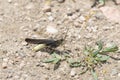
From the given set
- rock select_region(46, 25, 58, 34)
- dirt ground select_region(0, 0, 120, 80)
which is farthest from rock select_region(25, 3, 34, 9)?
rock select_region(46, 25, 58, 34)

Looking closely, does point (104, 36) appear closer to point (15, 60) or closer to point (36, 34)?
point (36, 34)

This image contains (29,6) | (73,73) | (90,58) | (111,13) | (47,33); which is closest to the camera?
(73,73)

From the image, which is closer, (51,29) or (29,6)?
(51,29)

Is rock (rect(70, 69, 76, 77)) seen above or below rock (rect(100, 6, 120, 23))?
below

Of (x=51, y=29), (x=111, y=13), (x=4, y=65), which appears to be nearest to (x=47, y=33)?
(x=51, y=29)

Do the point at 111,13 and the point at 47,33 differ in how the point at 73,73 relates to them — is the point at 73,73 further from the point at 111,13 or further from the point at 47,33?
the point at 111,13

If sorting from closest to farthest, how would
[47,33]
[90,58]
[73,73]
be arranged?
[73,73]
[90,58]
[47,33]

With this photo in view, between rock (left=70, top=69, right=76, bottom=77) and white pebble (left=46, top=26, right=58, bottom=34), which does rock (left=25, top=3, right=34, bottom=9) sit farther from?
rock (left=70, top=69, right=76, bottom=77)

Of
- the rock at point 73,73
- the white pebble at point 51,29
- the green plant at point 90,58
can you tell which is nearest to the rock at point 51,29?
the white pebble at point 51,29

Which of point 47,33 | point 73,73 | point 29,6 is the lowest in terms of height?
point 73,73
